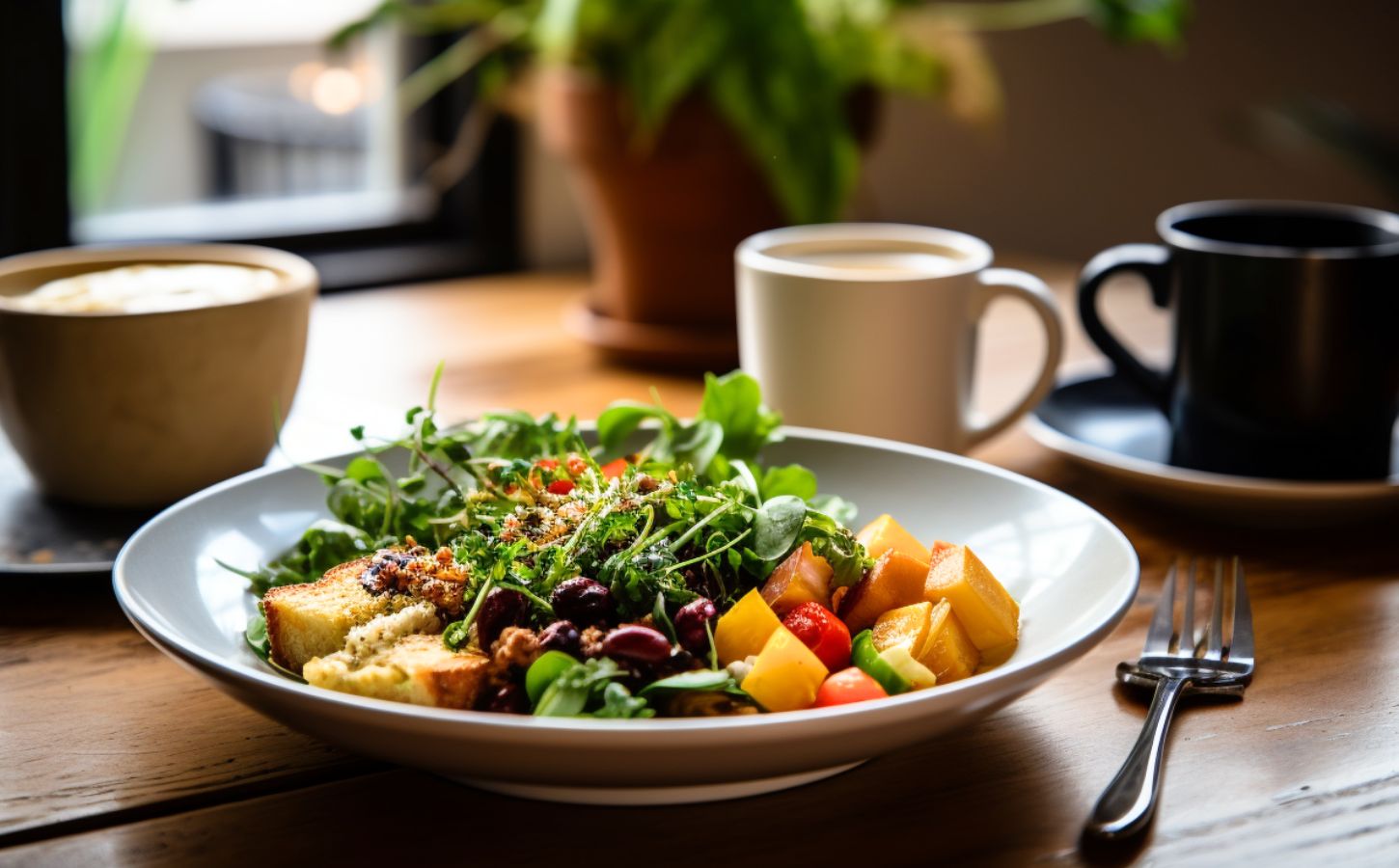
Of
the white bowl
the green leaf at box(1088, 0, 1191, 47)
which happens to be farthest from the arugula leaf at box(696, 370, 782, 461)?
the green leaf at box(1088, 0, 1191, 47)

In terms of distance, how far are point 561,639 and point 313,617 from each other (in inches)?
6.6

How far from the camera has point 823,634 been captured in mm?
819

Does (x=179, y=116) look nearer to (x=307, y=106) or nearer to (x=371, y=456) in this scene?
(x=307, y=106)

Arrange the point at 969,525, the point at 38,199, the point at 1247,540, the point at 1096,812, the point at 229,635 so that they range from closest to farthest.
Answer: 1. the point at 1096,812
2. the point at 229,635
3. the point at 969,525
4. the point at 1247,540
5. the point at 38,199

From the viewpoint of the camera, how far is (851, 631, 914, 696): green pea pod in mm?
776

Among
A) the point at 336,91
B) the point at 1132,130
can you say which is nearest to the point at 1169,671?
the point at 1132,130

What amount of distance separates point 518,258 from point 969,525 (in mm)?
1748

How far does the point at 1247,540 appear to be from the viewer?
123cm

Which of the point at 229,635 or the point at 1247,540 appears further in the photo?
the point at 1247,540

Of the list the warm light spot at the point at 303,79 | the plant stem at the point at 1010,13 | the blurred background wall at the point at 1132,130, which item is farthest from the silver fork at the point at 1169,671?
the warm light spot at the point at 303,79

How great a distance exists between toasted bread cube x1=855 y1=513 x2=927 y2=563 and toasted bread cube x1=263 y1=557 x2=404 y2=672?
1.05ft

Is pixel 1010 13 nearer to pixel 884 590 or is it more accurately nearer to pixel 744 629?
pixel 884 590

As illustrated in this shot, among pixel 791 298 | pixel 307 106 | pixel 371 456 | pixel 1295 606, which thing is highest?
pixel 307 106

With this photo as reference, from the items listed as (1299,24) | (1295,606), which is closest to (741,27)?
(1295,606)
